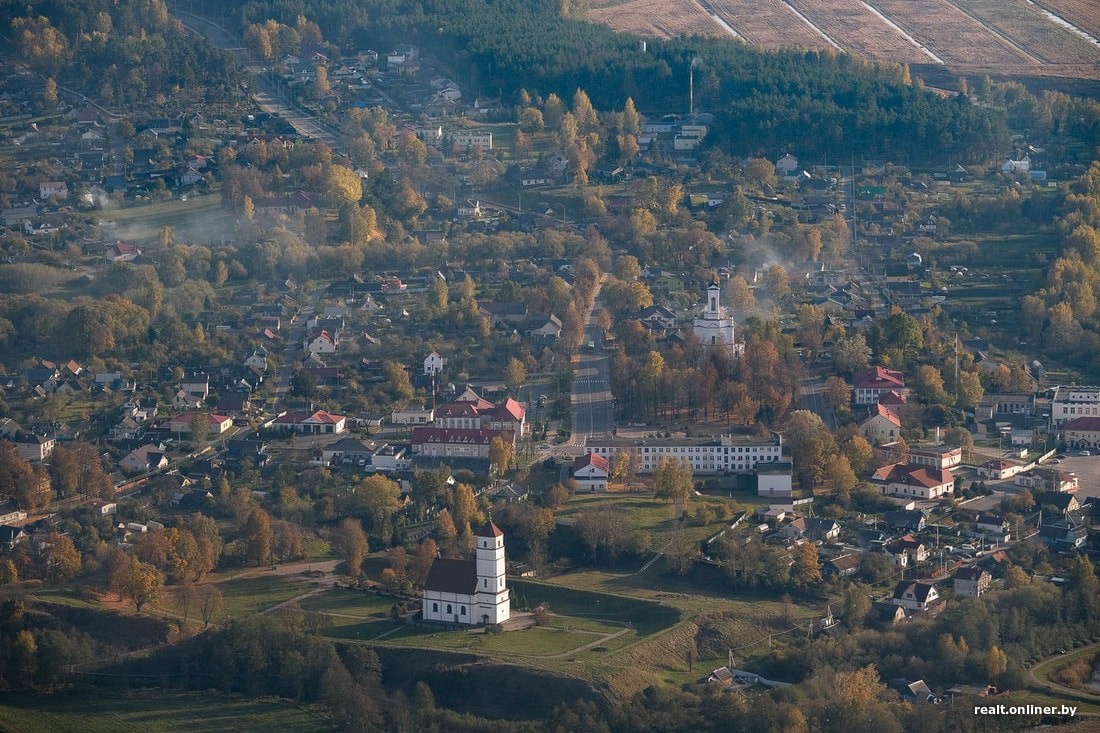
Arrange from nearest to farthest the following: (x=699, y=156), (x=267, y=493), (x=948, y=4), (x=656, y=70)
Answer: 1. (x=267, y=493)
2. (x=699, y=156)
3. (x=656, y=70)
4. (x=948, y=4)

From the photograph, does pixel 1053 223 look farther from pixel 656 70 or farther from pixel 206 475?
pixel 206 475

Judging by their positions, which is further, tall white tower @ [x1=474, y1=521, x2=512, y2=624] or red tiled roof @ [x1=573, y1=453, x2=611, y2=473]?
red tiled roof @ [x1=573, y1=453, x2=611, y2=473]

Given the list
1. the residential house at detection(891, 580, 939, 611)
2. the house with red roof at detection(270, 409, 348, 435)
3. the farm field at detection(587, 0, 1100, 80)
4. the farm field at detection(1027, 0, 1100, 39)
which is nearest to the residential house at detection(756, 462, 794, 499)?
the residential house at detection(891, 580, 939, 611)

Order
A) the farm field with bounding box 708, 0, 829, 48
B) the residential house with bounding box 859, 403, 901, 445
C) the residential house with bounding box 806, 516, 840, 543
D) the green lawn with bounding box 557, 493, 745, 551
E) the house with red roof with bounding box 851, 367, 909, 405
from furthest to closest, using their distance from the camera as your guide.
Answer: the farm field with bounding box 708, 0, 829, 48 → the house with red roof with bounding box 851, 367, 909, 405 → the residential house with bounding box 859, 403, 901, 445 → the green lawn with bounding box 557, 493, 745, 551 → the residential house with bounding box 806, 516, 840, 543

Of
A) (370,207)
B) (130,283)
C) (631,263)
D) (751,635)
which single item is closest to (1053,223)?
(631,263)

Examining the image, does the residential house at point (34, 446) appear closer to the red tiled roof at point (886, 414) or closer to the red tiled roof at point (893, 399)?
the red tiled roof at point (886, 414)

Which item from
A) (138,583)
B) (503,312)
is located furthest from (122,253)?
(138,583)

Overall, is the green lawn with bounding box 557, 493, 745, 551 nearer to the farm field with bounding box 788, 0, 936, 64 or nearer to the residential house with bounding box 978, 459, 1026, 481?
the residential house with bounding box 978, 459, 1026, 481
